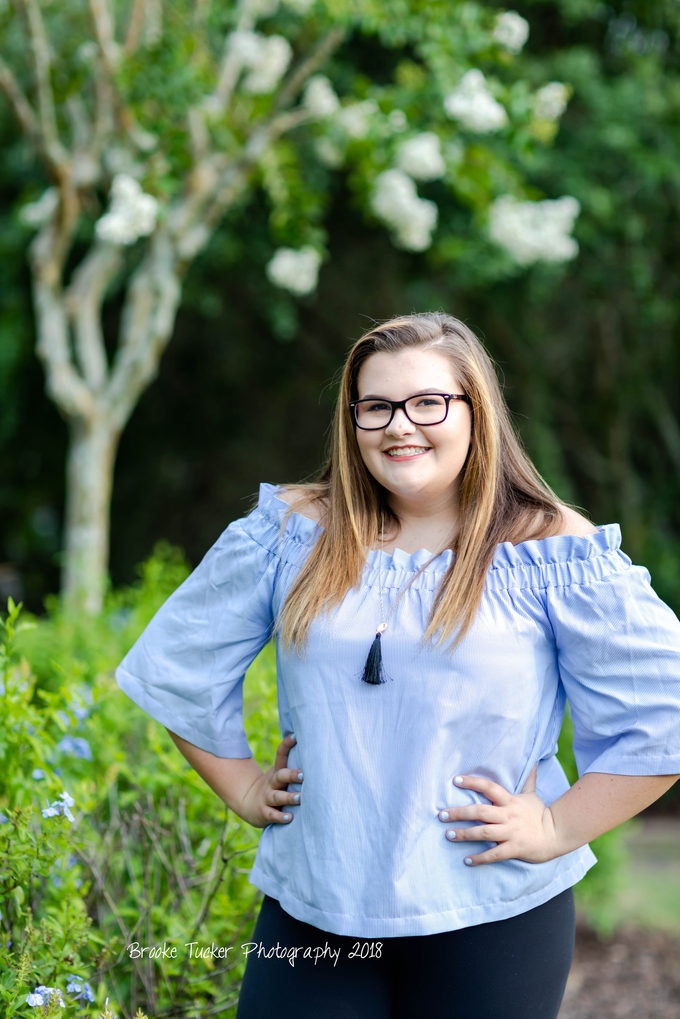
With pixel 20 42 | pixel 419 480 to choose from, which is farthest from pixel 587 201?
pixel 419 480

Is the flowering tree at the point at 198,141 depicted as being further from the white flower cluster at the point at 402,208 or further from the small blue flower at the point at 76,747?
the small blue flower at the point at 76,747

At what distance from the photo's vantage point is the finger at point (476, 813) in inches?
54.1

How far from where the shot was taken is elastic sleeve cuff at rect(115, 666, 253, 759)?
1.64m

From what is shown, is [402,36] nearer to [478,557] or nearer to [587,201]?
[587,201]

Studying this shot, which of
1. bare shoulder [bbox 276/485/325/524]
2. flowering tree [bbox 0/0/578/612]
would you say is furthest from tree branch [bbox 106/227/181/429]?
bare shoulder [bbox 276/485/325/524]

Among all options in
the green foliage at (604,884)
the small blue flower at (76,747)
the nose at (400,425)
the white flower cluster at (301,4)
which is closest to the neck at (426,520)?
the nose at (400,425)

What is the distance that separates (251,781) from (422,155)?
328cm

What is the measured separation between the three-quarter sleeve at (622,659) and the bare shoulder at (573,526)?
73 mm

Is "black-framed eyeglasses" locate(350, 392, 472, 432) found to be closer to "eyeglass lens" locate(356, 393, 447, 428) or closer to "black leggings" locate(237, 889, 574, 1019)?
"eyeglass lens" locate(356, 393, 447, 428)

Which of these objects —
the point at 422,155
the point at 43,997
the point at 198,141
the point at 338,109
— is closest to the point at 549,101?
the point at 422,155

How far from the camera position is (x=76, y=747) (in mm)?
2133

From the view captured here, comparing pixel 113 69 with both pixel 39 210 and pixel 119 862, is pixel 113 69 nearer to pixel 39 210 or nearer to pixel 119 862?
pixel 39 210

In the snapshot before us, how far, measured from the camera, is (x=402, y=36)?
398cm

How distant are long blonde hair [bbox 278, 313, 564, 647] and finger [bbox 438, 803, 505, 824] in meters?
0.25
